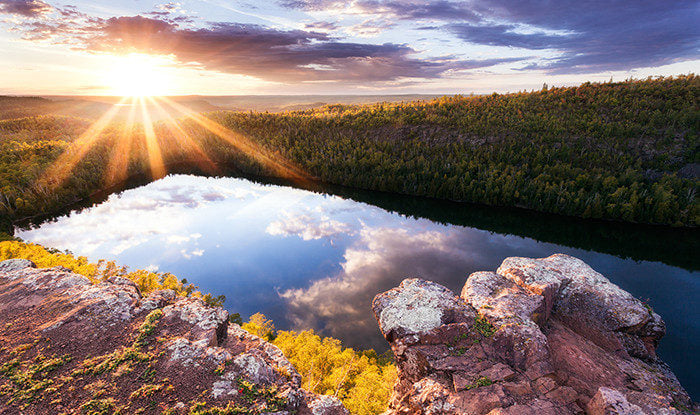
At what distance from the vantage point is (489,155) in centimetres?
7738

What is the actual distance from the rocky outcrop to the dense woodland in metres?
65.9

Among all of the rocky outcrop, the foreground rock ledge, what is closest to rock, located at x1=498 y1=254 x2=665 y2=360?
the foreground rock ledge

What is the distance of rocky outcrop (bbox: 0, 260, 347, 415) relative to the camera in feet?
42.0

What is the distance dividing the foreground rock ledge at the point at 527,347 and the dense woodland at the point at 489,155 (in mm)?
49314

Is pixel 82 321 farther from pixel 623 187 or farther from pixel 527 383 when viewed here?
pixel 623 187

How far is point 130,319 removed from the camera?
1750 cm

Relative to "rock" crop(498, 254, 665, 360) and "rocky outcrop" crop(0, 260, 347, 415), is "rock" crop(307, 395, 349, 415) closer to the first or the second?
"rocky outcrop" crop(0, 260, 347, 415)

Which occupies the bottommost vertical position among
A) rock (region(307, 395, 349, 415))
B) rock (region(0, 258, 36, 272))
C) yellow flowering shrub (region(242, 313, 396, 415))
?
yellow flowering shrub (region(242, 313, 396, 415))

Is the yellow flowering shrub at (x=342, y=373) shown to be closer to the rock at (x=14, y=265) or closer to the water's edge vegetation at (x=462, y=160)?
the water's edge vegetation at (x=462, y=160)

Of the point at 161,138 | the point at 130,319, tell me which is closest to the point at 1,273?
the point at 130,319

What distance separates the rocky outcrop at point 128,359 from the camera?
12.8m

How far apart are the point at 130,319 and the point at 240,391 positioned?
9.81 metres

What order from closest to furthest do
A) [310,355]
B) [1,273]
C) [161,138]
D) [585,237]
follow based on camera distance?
[1,273], [310,355], [585,237], [161,138]

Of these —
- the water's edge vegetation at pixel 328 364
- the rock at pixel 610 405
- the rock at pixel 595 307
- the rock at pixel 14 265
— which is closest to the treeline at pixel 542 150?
the rock at pixel 595 307
